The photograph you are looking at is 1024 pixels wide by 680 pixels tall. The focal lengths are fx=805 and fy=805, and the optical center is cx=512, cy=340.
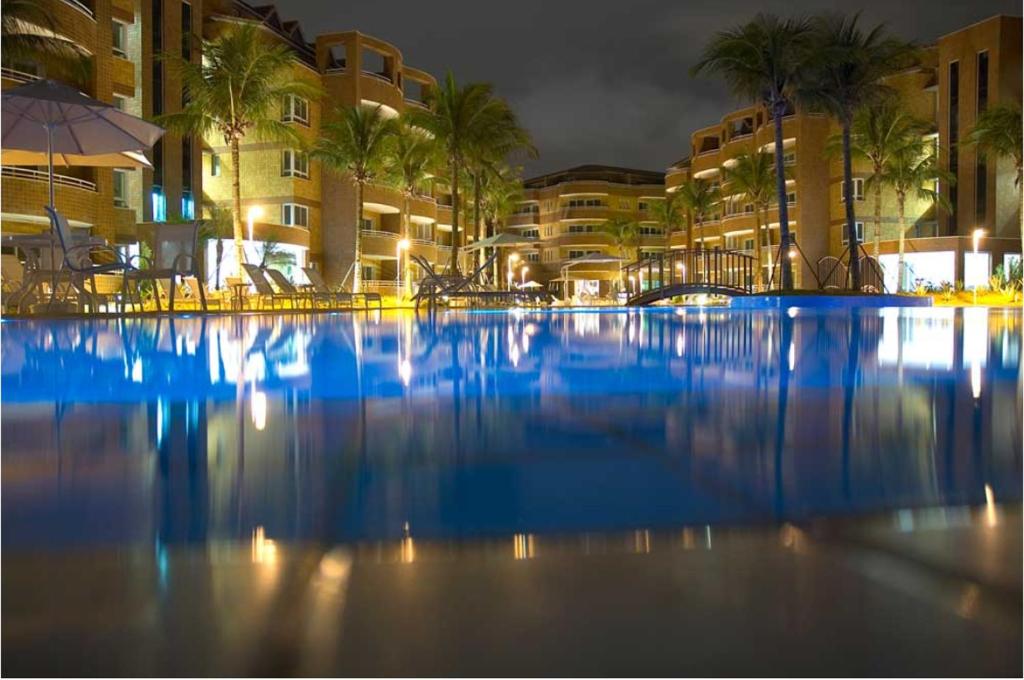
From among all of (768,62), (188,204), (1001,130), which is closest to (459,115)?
(768,62)

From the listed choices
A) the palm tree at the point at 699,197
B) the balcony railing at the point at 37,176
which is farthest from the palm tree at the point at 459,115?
the palm tree at the point at 699,197

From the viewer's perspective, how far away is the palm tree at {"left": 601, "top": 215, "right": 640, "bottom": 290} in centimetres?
7456

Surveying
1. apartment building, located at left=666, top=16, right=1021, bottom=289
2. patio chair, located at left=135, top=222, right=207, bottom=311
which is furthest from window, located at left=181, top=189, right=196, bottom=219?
apartment building, located at left=666, top=16, right=1021, bottom=289

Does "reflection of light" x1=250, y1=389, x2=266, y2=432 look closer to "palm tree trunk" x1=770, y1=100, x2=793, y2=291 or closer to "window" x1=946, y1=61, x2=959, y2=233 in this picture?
"palm tree trunk" x1=770, y1=100, x2=793, y2=291

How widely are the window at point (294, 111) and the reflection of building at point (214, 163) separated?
49 mm

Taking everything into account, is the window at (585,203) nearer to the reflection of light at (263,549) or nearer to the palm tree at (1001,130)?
the palm tree at (1001,130)

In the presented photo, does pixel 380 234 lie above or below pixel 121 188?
below

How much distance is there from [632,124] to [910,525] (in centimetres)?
12990

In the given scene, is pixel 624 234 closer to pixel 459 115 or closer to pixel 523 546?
pixel 459 115

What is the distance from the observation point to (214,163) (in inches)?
1428

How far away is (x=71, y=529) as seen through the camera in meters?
1.23

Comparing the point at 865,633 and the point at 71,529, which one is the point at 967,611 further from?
the point at 71,529

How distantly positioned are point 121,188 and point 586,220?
5508 cm

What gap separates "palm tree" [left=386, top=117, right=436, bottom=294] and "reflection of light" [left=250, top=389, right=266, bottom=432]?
100.0 feet
